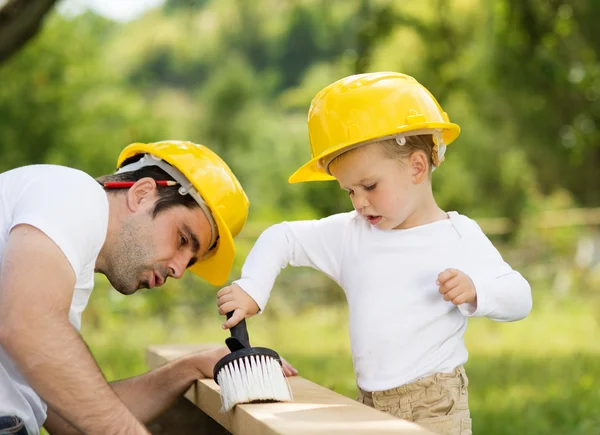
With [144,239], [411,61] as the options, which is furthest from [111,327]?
[144,239]

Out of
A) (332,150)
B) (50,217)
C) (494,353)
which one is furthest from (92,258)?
(494,353)

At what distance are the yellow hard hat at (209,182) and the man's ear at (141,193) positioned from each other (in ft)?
0.30

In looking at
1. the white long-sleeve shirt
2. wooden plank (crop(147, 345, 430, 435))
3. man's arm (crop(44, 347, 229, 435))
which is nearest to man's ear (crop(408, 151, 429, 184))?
the white long-sleeve shirt

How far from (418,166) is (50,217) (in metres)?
1.06

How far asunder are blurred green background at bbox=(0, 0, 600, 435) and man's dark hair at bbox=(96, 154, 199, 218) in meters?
1.90

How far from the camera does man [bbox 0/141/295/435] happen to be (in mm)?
2182

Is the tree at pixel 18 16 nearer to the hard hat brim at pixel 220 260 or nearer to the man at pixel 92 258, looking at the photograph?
the man at pixel 92 258

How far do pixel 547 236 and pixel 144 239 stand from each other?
41.0 ft

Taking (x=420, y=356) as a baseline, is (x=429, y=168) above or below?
above

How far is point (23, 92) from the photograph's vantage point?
21812 millimetres

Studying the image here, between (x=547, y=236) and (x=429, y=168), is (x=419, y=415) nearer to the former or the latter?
(x=429, y=168)

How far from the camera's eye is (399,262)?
262 centimetres

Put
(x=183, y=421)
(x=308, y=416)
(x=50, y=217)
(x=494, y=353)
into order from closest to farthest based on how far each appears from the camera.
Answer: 1. (x=308, y=416)
2. (x=50, y=217)
3. (x=183, y=421)
4. (x=494, y=353)

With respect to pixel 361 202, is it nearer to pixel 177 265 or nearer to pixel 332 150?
pixel 332 150
